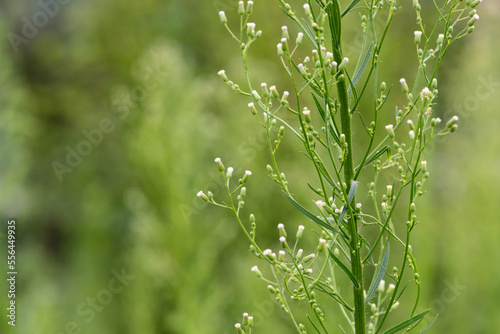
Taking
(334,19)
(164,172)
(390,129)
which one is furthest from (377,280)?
(164,172)

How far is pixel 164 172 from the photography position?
530 centimetres

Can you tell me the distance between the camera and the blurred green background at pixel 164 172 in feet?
17.3

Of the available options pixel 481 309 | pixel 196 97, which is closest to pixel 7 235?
pixel 196 97

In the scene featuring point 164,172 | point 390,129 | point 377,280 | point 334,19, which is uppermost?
point 164,172

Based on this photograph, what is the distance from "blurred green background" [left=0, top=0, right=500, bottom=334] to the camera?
17.3 ft

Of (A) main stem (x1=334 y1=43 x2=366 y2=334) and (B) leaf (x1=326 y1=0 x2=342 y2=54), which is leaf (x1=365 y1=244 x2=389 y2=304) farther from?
(B) leaf (x1=326 y1=0 x2=342 y2=54)

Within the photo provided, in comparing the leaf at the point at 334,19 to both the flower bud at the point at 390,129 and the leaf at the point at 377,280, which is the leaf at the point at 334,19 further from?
the leaf at the point at 377,280

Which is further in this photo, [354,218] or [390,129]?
[354,218]

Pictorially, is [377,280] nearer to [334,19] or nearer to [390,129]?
[390,129]

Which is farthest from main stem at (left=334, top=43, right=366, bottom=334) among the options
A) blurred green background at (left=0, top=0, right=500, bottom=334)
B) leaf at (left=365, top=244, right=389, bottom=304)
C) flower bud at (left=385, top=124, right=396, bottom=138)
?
blurred green background at (left=0, top=0, right=500, bottom=334)

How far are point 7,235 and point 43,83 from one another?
5.61 meters

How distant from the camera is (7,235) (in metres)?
5.02

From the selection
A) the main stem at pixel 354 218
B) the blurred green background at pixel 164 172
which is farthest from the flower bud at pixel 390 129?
the blurred green background at pixel 164 172

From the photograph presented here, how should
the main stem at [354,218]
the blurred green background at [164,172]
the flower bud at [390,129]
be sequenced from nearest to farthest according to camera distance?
the flower bud at [390,129] < the main stem at [354,218] < the blurred green background at [164,172]
